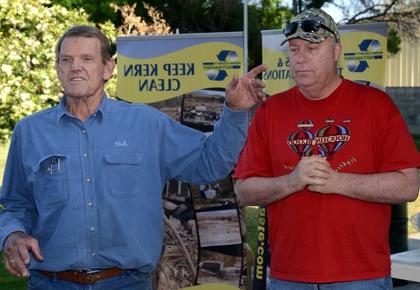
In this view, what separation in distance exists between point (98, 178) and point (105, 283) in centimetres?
39

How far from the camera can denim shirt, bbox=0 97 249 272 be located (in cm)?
263

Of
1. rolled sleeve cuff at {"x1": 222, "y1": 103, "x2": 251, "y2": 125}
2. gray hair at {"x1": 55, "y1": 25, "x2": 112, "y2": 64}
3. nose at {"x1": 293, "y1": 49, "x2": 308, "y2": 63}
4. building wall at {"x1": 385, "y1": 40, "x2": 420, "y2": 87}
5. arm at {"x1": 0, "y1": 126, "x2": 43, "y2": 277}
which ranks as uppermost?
building wall at {"x1": 385, "y1": 40, "x2": 420, "y2": 87}

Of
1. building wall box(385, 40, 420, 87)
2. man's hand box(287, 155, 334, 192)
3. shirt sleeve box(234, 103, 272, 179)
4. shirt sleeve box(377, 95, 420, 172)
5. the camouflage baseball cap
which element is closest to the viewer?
man's hand box(287, 155, 334, 192)

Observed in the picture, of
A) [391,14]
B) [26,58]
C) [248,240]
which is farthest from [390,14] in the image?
[248,240]

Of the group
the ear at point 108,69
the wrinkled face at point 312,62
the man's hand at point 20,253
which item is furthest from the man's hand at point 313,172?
the man's hand at point 20,253

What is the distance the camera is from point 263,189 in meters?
2.71

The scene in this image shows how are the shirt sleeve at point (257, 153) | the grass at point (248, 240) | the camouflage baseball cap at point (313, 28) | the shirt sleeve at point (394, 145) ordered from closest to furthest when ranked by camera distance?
1. the shirt sleeve at point (394, 145)
2. the camouflage baseball cap at point (313, 28)
3. the shirt sleeve at point (257, 153)
4. the grass at point (248, 240)

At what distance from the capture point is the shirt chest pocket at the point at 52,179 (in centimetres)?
263

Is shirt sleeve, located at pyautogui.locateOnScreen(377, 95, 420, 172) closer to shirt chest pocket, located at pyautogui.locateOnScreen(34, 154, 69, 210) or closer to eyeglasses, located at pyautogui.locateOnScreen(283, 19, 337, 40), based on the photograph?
eyeglasses, located at pyautogui.locateOnScreen(283, 19, 337, 40)

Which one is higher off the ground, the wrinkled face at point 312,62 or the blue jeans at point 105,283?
the wrinkled face at point 312,62

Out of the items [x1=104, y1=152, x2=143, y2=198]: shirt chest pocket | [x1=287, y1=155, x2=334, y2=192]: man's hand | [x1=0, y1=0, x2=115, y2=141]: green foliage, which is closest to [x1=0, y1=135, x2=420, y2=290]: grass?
[x1=104, y1=152, x2=143, y2=198]: shirt chest pocket

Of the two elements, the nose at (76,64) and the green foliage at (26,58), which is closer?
the nose at (76,64)

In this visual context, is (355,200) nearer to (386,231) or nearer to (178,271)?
(386,231)

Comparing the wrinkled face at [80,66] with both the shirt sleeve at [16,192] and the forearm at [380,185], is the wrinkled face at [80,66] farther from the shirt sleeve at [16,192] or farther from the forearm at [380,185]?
the forearm at [380,185]
